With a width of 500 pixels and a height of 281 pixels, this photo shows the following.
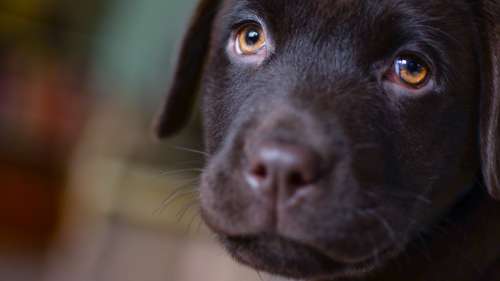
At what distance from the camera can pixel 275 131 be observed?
1.60 metres

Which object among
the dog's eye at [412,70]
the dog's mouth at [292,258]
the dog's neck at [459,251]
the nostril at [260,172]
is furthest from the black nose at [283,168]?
the dog's neck at [459,251]

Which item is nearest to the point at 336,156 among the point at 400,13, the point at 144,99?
the point at 400,13

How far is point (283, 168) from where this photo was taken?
151 cm

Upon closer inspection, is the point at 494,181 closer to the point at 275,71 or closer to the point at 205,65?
the point at 275,71

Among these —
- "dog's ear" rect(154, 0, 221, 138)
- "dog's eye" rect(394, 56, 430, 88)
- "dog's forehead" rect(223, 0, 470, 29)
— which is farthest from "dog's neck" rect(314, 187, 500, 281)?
"dog's ear" rect(154, 0, 221, 138)

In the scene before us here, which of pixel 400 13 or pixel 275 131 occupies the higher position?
pixel 400 13

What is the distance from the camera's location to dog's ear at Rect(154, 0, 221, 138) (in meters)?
2.31

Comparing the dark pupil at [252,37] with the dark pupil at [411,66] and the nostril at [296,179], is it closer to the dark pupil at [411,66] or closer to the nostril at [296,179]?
the dark pupil at [411,66]

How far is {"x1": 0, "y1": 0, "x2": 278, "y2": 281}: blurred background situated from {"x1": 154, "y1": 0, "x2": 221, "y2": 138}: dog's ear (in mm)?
2013

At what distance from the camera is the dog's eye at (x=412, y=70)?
72.2 inches

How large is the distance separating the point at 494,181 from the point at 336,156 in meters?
0.48

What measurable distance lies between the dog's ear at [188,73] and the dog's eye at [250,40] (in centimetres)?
27

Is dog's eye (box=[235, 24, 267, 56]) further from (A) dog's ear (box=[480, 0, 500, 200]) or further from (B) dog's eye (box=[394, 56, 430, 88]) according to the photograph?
(A) dog's ear (box=[480, 0, 500, 200])

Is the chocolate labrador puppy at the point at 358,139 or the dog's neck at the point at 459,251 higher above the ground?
the chocolate labrador puppy at the point at 358,139
